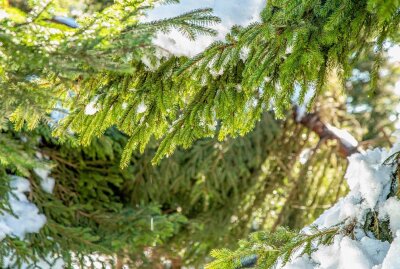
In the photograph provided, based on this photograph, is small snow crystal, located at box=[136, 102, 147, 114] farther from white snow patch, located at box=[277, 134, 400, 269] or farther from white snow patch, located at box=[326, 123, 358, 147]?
white snow patch, located at box=[326, 123, 358, 147]

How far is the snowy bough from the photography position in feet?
5.45

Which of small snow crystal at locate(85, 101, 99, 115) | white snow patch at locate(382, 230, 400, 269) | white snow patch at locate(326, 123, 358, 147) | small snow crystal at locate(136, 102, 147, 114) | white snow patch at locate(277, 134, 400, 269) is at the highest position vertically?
white snow patch at locate(326, 123, 358, 147)

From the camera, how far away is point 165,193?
515 centimetres

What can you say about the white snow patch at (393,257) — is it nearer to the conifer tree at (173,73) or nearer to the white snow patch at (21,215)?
the conifer tree at (173,73)

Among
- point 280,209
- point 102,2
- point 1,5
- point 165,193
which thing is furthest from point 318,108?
point 1,5

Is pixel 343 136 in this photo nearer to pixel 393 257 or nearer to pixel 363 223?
pixel 363 223

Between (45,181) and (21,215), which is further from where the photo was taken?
(45,181)

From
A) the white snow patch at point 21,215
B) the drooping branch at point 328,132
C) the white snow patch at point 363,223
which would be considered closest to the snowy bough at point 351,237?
the white snow patch at point 363,223

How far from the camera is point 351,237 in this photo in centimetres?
174

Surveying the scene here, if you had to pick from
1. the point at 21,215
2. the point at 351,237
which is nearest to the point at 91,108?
the point at 351,237

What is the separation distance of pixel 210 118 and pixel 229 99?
89mm

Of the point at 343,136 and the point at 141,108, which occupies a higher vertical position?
the point at 343,136

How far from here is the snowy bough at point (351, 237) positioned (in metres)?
1.66

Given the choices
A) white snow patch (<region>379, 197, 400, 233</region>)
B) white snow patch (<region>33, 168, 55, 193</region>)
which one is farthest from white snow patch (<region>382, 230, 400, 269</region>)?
white snow patch (<region>33, 168, 55, 193</region>)
